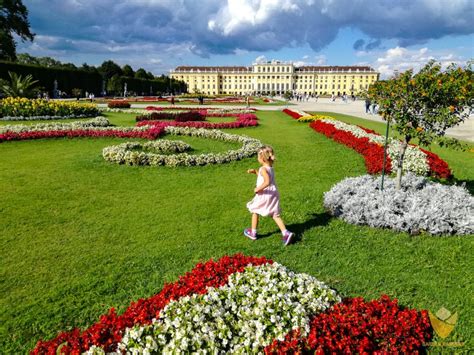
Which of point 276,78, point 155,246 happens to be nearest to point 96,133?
point 155,246

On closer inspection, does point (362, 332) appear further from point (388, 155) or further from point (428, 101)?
point (388, 155)

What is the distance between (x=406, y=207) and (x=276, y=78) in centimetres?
12134

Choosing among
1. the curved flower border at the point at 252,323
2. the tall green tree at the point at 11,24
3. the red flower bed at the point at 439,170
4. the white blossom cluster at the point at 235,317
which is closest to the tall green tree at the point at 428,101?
the red flower bed at the point at 439,170

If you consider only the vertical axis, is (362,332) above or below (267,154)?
below

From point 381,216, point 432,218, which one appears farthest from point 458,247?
point 381,216

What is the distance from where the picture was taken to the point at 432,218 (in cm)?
458

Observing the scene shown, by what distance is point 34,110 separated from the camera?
16328 mm

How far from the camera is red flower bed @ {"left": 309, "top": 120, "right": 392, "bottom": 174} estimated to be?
7.71 meters

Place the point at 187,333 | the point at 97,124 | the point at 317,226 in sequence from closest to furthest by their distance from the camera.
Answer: the point at 187,333, the point at 317,226, the point at 97,124

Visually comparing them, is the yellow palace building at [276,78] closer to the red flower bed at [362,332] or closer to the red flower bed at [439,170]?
the red flower bed at [439,170]

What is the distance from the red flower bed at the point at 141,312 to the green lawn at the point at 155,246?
20.5 inches

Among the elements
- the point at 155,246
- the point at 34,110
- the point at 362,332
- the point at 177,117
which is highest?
the point at 34,110

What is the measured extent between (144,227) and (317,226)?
7.79ft

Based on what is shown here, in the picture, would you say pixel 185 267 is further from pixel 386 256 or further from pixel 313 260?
pixel 386 256
